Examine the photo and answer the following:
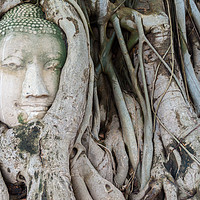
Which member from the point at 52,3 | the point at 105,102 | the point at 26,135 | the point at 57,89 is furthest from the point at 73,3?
the point at 26,135

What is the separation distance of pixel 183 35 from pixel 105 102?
0.80 m

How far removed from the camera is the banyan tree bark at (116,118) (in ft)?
4.35

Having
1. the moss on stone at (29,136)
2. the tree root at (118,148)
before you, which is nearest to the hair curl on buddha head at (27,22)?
the moss on stone at (29,136)

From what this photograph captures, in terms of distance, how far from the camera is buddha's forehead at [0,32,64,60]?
144 cm

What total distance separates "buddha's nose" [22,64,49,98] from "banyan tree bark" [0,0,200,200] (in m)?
0.09

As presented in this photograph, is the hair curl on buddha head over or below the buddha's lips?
over

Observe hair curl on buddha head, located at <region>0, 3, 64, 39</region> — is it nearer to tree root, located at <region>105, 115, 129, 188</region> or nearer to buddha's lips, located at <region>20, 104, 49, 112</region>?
buddha's lips, located at <region>20, 104, 49, 112</region>

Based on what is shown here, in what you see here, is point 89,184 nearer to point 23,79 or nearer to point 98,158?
point 98,158

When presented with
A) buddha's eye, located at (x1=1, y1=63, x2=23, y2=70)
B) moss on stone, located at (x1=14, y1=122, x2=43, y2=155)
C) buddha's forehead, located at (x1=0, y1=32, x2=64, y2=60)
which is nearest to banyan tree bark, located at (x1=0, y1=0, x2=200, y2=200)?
moss on stone, located at (x1=14, y1=122, x2=43, y2=155)

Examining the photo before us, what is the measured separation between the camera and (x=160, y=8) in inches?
82.0

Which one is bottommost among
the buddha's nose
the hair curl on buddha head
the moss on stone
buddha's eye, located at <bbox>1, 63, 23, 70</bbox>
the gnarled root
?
the gnarled root

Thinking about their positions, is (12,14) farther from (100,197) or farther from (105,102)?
(100,197)

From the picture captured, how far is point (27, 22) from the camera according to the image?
151cm

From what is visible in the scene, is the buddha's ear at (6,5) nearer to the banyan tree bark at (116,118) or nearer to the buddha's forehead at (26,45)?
the banyan tree bark at (116,118)
